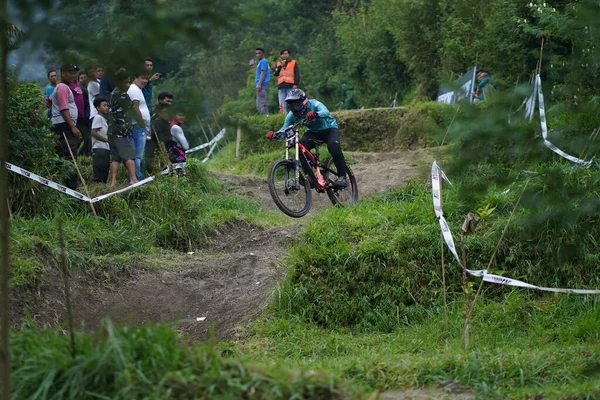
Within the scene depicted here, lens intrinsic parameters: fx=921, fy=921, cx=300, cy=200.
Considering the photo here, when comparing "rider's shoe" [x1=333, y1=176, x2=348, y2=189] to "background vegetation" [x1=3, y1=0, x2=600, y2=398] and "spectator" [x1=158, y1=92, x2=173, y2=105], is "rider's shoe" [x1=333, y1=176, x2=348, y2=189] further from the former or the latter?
"spectator" [x1=158, y1=92, x2=173, y2=105]

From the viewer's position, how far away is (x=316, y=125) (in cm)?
1195

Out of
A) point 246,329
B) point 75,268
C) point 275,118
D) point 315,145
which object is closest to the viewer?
point 246,329

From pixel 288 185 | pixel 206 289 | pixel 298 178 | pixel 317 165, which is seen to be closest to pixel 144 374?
pixel 206 289

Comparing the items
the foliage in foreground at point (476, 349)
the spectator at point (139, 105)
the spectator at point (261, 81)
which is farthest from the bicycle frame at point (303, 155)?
the spectator at point (139, 105)

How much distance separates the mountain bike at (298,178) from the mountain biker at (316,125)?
8 centimetres

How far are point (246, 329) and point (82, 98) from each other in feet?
17.5

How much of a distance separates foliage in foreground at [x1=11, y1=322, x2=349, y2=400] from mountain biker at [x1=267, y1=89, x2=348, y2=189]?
760 cm

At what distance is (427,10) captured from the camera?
24359 millimetres

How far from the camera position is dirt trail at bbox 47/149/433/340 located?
8.54m

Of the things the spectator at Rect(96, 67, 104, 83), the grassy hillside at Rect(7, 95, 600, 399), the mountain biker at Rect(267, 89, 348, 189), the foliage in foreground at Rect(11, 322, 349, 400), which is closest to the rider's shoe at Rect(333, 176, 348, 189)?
the mountain biker at Rect(267, 89, 348, 189)

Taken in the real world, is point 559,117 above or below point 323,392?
above

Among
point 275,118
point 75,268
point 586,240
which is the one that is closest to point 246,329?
point 75,268

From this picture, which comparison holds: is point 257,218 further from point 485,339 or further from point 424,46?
point 424,46

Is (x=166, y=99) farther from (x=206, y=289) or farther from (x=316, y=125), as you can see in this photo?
(x=316, y=125)
